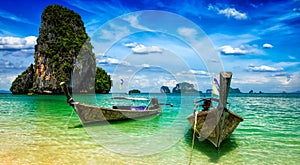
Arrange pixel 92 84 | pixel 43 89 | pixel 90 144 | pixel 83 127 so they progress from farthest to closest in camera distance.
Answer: pixel 92 84, pixel 43 89, pixel 83 127, pixel 90 144

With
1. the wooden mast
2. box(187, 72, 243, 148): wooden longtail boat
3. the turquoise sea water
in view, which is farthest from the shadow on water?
the wooden mast

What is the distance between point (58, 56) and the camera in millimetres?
66938

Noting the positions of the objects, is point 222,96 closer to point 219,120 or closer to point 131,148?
point 219,120

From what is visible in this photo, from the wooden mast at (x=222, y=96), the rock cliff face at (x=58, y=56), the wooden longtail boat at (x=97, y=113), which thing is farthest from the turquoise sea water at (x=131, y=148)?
the rock cliff face at (x=58, y=56)

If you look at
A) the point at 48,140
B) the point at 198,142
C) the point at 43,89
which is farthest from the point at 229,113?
the point at 43,89

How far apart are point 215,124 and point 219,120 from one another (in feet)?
0.95

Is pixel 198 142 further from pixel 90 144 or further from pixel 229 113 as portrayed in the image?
pixel 90 144

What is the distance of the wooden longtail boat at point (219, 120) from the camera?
5872mm

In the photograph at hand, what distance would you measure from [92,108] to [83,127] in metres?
0.92

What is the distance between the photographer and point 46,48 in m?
67.8

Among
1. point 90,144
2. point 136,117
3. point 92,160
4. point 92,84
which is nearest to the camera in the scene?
point 92,160

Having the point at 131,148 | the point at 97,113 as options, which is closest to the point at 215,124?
the point at 131,148

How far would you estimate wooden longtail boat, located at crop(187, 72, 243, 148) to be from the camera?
5.87m

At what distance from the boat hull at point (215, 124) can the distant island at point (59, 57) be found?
202ft
